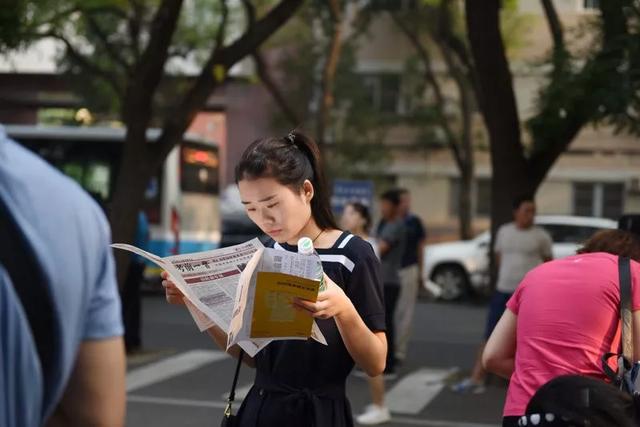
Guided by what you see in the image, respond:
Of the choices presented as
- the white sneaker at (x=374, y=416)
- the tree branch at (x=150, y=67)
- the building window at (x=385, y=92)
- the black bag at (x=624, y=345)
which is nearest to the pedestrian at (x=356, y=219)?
the white sneaker at (x=374, y=416)

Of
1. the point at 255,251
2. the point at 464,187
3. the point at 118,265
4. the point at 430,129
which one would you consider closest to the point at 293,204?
the point at 255,251

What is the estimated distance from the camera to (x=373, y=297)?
322cm

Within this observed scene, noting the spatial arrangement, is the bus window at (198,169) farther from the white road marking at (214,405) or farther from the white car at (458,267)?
the white road marking at (214,405)

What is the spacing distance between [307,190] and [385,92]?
99.7ft

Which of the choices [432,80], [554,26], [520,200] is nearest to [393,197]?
[520,200]

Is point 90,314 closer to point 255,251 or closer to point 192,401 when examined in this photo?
point 255,251

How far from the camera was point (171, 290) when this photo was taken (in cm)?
309

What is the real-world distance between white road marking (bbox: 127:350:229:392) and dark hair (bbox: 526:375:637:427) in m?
7.32

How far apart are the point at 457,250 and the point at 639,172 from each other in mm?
13326

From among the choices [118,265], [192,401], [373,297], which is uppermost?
[373,297]

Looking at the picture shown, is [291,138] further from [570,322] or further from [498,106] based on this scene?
[498,106]

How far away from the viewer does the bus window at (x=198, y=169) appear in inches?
852

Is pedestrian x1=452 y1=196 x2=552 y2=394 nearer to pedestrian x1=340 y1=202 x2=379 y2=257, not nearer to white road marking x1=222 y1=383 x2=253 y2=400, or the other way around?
pedestrian x1=340 y1=202 x2=379 y2=257

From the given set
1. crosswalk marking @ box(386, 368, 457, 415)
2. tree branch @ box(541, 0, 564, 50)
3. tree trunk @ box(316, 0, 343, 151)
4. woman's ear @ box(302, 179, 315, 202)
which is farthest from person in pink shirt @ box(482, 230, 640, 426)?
tree trunk @ box(316, 0, 343, 151)
